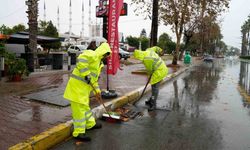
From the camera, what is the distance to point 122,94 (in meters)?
8.99

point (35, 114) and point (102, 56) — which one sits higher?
point (102, 56)

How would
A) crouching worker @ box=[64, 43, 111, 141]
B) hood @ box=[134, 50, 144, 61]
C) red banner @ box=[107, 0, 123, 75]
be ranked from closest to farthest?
crouching worker @ box=[64, 43, 111, 141] < hood @ box=[134, 50, 144, 61] < red banner @ box=[107, 0, 123, 75]

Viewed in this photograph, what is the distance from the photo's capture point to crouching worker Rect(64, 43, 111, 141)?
4.86m

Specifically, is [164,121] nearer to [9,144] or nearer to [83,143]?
[83,143]

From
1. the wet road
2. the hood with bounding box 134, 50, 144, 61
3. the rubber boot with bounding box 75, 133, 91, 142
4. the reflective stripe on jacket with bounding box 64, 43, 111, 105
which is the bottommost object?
the wet road

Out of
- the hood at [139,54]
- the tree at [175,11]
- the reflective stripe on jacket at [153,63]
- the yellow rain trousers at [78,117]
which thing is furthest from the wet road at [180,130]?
the tree at [175,11]

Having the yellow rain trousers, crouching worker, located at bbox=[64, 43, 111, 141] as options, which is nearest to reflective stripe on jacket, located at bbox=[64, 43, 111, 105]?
crouching worker, located at bbox=[64, 43, 111, 141]

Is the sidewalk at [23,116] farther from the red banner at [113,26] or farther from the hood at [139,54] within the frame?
the hood at [139,54]

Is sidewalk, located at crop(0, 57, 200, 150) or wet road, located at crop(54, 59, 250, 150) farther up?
sidewalk, located at crop(0, 57, 200, 150)

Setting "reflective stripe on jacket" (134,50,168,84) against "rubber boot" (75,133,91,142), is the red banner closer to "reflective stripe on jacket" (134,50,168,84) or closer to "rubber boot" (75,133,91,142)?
"reflective stripe on jacket" (134,50,168,84)

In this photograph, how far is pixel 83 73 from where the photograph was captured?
4820 millimetres

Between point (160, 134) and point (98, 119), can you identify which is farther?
point (98, 119)

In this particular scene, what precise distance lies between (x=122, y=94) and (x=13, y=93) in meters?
3.21

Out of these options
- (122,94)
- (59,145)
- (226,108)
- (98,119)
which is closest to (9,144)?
(59,145)
